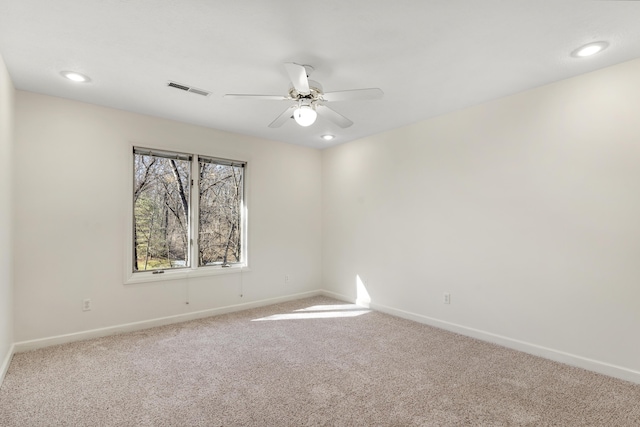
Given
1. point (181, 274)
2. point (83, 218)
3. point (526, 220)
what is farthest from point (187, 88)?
point (526, 220)

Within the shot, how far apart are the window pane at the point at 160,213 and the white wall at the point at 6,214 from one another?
1.10 metres

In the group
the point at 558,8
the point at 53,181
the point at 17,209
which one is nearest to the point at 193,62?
the point at 53,181

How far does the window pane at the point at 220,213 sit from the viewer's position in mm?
4258

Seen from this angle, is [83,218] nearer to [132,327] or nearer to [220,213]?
[132,327]

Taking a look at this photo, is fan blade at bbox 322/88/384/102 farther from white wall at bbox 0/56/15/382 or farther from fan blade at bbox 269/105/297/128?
white wall at bbox 0/56/15/382

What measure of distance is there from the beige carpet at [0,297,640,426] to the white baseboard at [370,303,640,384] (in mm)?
82

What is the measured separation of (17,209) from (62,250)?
0.53 metres

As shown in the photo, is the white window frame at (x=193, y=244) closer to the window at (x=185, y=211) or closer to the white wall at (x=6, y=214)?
the window at (x=185, y=211)

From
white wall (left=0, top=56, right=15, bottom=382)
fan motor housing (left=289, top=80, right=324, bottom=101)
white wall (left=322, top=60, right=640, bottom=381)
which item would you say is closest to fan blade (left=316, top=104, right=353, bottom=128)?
fan motor housing (left=289, top=80, right=324, bottom=101)

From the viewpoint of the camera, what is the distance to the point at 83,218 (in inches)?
131

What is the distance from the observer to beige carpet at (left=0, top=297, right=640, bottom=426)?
2.01 m

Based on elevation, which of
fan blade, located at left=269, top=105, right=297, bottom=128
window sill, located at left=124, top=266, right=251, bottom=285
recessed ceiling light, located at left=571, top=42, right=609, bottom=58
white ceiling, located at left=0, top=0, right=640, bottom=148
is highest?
white ceiling, located at left=0, top=0, right=640, bottom=148

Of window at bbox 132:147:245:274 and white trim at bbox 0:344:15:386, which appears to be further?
window at bbox 132:147:245:274

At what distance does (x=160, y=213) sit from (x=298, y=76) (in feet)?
8.84
